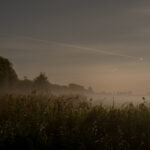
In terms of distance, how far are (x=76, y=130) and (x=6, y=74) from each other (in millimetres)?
35987

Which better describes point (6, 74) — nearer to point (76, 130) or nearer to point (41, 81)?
point (41, 81)

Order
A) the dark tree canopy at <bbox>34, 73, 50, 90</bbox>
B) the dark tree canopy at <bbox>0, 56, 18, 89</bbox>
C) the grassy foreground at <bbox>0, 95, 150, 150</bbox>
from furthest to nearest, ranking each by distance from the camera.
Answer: the dark tree canopy at <bbox>34, 73, 50, 90</bbox> → the dark tree canopy at <bbox>0, 56, 18, 89</bbox> → the grassy foreground at <bbox>0, 95, 150, 150</bbox>

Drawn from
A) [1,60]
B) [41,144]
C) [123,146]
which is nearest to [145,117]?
[123,146]

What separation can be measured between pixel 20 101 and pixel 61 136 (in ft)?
10.5

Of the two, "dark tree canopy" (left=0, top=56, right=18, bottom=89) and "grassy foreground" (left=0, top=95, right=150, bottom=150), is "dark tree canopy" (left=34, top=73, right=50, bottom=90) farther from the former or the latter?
"grassy foreground" (left=0, top=95, right=150, bottom=150)

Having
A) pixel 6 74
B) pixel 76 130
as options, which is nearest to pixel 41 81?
pixel 6 74

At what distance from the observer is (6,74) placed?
40281mm

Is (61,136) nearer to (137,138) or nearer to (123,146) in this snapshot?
(123,146)

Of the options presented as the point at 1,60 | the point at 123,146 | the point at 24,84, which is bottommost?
the point at 123,146

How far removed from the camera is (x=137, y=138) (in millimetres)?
6086

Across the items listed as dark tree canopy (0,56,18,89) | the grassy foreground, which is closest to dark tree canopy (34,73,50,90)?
dark tree canopy (0,56,18,89)

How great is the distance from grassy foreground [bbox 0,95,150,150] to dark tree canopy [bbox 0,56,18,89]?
3294cm

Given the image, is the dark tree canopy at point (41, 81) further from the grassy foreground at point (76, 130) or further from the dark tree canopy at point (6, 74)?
the grassy foreground at point (76, 130)

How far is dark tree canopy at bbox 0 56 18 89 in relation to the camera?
39.2 metres
